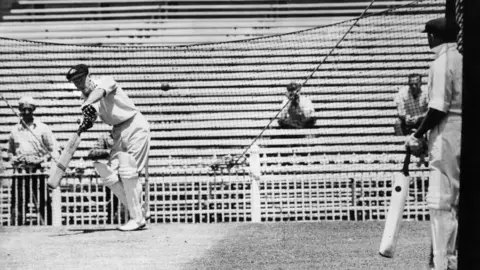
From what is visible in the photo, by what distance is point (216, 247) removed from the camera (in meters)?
7.61

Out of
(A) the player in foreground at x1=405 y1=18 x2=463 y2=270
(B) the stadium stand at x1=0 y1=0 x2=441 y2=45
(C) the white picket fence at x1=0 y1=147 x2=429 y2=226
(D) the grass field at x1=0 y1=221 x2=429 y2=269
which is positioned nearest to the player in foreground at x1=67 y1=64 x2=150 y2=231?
(D) the grass field at x1=0 y1=221 x2=429 y2=269

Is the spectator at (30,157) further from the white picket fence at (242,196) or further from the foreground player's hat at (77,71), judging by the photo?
the foreground player's hat at (77,71)

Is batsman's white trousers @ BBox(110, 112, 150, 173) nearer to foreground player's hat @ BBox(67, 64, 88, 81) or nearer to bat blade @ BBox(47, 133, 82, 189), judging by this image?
bat blade @ BBox(47, 133, 82, 189)

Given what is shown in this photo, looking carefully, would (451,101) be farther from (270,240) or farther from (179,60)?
(179,60)

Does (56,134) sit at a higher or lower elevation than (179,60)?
lower

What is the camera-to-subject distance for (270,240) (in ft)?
26.4

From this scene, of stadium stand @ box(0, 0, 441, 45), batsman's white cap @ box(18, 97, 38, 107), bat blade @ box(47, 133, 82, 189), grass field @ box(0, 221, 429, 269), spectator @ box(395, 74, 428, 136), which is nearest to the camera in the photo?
grass field @ box(0, 221, 429, 269)

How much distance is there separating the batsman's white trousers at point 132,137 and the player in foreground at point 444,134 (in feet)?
12.9

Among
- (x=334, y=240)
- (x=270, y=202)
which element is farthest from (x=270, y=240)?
(x=270, y=202)

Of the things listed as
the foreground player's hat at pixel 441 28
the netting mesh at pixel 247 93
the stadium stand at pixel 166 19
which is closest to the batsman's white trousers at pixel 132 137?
the stadium stand at pixel 166 19

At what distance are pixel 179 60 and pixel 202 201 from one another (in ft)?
5.53

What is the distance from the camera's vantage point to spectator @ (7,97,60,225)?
10031 millimetres

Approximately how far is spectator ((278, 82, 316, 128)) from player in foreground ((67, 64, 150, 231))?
1.79 m

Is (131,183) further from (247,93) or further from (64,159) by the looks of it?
(247,93)
